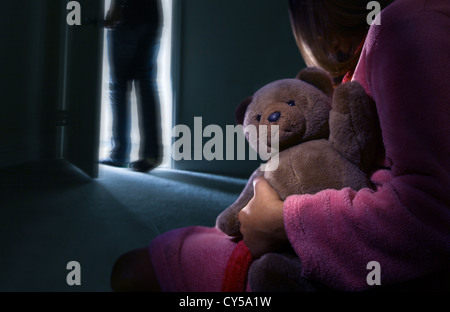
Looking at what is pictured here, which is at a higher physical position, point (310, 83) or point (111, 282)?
point (310, 83)

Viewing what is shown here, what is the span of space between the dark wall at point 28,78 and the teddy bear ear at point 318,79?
50 centimetres

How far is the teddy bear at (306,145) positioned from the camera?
41 cm

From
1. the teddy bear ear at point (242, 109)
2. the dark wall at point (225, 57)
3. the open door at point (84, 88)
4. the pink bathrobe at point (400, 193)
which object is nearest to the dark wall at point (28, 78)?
the open door at point (84, 88)

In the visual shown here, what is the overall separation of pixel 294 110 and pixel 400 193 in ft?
0.56

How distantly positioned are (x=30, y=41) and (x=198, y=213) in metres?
0.52

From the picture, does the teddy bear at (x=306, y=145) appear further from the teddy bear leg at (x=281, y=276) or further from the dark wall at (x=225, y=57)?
the dark wall at (x=225, y=57)

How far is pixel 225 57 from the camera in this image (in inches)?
48.9

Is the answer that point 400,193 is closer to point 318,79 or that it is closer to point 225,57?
point 318,79

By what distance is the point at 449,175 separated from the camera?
0.33m

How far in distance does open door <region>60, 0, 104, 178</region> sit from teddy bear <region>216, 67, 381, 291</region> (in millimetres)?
383

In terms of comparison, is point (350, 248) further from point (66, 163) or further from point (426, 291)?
point (66, 163)
